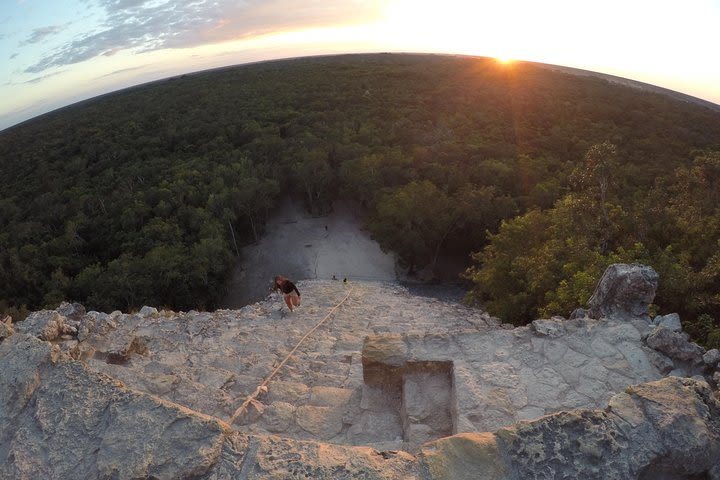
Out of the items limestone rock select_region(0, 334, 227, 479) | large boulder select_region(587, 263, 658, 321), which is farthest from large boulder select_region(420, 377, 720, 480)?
large boulder select_region(587, 263, 658, 321)

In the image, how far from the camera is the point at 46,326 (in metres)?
6.86

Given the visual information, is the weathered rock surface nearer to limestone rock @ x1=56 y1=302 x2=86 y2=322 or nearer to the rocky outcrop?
the rocky outcrop

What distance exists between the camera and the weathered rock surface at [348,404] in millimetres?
3562

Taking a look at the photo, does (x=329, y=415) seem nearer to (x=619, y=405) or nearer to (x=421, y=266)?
(x=619, y=405)

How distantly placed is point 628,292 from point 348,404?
4574 mm

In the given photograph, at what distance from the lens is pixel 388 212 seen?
23359 mm

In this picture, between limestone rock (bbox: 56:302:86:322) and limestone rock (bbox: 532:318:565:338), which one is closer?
limestone rock (bbox: 532:318:565:338)

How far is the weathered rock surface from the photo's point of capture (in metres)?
3.56

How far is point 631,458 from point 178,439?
12.7 ft

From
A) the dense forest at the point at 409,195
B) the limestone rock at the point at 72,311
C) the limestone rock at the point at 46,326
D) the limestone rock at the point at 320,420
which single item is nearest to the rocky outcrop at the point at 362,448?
the limestone rock at the point at 320,420

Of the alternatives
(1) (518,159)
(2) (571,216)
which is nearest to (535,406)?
(2) (571,216)

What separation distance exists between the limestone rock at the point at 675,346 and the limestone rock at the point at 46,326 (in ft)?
29.6

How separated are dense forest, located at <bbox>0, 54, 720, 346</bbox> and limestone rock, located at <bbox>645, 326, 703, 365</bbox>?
68.4 inches

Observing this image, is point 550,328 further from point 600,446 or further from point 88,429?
point 88,429
